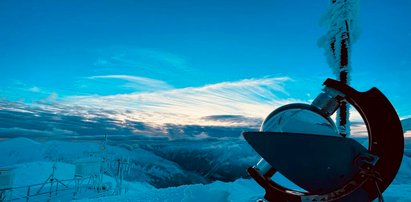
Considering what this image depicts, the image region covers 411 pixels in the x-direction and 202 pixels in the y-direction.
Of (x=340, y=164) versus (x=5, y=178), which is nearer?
(x=340, y=164)

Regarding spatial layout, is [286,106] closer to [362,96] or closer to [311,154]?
[311,154]

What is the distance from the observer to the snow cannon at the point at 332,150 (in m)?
2.21

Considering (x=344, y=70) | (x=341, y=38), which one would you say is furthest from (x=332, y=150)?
(x=341, y=38)

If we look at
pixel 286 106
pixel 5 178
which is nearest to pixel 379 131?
pixel 286 106

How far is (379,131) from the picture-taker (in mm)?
→ 2281

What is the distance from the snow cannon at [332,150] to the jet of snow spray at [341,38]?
10410 millimetres

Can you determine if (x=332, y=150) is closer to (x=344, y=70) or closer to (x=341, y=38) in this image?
(x=344, y=70)

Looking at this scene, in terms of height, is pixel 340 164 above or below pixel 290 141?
below

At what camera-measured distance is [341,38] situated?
1284 centimetres

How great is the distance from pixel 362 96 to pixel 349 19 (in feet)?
39.8

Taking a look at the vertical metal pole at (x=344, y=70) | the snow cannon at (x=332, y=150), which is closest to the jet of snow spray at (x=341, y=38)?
the vertical metal pole at (x=344, y=70)

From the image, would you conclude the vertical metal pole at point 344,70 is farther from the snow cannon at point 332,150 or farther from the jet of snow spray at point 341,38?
the snow cannon at point 332,150

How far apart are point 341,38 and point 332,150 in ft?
39.2

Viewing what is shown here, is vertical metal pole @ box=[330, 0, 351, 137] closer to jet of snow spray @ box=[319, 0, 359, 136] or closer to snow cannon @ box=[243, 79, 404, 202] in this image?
jet of snow spray @ box=[319, 0, 359, 136]
